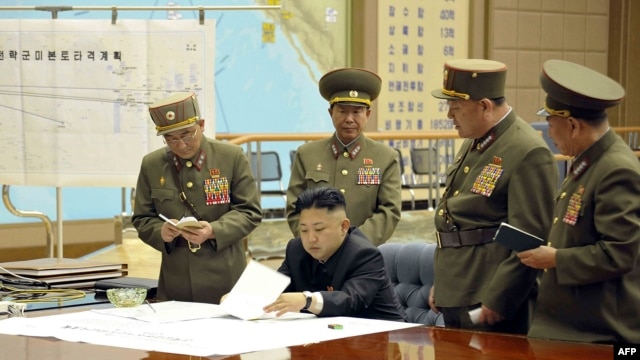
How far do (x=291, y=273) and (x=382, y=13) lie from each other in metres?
7.36

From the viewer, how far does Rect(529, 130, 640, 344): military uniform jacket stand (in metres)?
2.95

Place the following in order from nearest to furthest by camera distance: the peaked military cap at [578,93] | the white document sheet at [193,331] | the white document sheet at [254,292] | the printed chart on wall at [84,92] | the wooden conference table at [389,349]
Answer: the wooden conference table at [389,349]
the white document sheet at [193,331]
the peaked military cap at [578,93]
the white document sheet at [254,292]
the printed chart on wall at [84,92]

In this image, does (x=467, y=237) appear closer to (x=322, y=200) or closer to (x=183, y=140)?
(x=322, y=200)

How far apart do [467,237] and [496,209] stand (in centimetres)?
14

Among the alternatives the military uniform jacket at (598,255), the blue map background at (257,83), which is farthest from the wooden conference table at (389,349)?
the blue map background at (257,83)

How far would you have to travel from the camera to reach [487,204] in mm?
3408

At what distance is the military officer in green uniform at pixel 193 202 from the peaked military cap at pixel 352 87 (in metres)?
0.58

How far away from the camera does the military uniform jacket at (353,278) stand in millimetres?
3377

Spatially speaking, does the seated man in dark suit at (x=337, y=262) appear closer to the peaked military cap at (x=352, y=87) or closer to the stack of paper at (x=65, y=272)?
the stack of paper at (x=65, y=272)

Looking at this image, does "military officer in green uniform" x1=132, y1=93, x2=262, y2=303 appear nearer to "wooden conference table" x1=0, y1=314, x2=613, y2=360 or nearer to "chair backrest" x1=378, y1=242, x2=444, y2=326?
"chair backrest" x1=378, y1=242, x2=444, y2=326

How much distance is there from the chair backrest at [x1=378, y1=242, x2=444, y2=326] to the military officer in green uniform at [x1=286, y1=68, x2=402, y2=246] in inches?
10.2

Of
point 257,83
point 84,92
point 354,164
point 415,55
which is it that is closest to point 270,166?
point 257,83


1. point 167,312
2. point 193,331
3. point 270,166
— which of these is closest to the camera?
point 193,331

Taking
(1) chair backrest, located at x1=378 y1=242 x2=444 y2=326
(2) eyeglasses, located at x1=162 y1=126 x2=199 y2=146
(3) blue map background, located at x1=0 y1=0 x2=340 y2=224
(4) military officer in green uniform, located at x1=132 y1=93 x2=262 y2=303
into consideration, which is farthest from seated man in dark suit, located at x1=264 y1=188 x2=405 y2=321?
(3) blue map background, located at x1=0 y1=0 x2=340 y2=224
